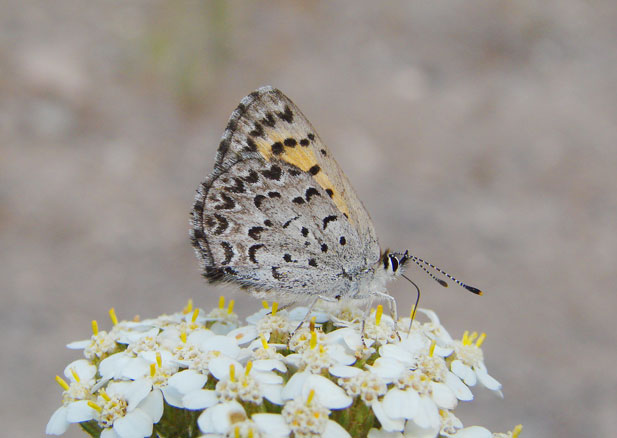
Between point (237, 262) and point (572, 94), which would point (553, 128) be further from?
point (237, 262)

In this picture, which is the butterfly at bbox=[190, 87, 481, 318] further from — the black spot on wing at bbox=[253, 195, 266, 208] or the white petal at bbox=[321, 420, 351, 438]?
the white petal at bbox=[321, 420, 351, 438]

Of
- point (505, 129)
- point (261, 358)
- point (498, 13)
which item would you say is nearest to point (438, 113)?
point (505, 129)

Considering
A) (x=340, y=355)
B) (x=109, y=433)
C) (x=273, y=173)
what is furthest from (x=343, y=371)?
(x=273, y=173)

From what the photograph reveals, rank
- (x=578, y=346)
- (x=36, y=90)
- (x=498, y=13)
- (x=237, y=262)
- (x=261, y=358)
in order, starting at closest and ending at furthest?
(x=261, y=358) < (x=237, y=262) < (x=578, y=346) < (x=36, y=90) < (x=498, y=13)

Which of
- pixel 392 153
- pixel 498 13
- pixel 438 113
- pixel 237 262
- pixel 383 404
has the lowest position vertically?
pixel 383 404

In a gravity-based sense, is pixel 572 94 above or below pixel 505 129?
above

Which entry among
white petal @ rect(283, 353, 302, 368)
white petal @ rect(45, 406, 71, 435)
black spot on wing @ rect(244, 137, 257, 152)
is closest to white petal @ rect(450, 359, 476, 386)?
white petal @ rect(283, 353, 302, 368)
